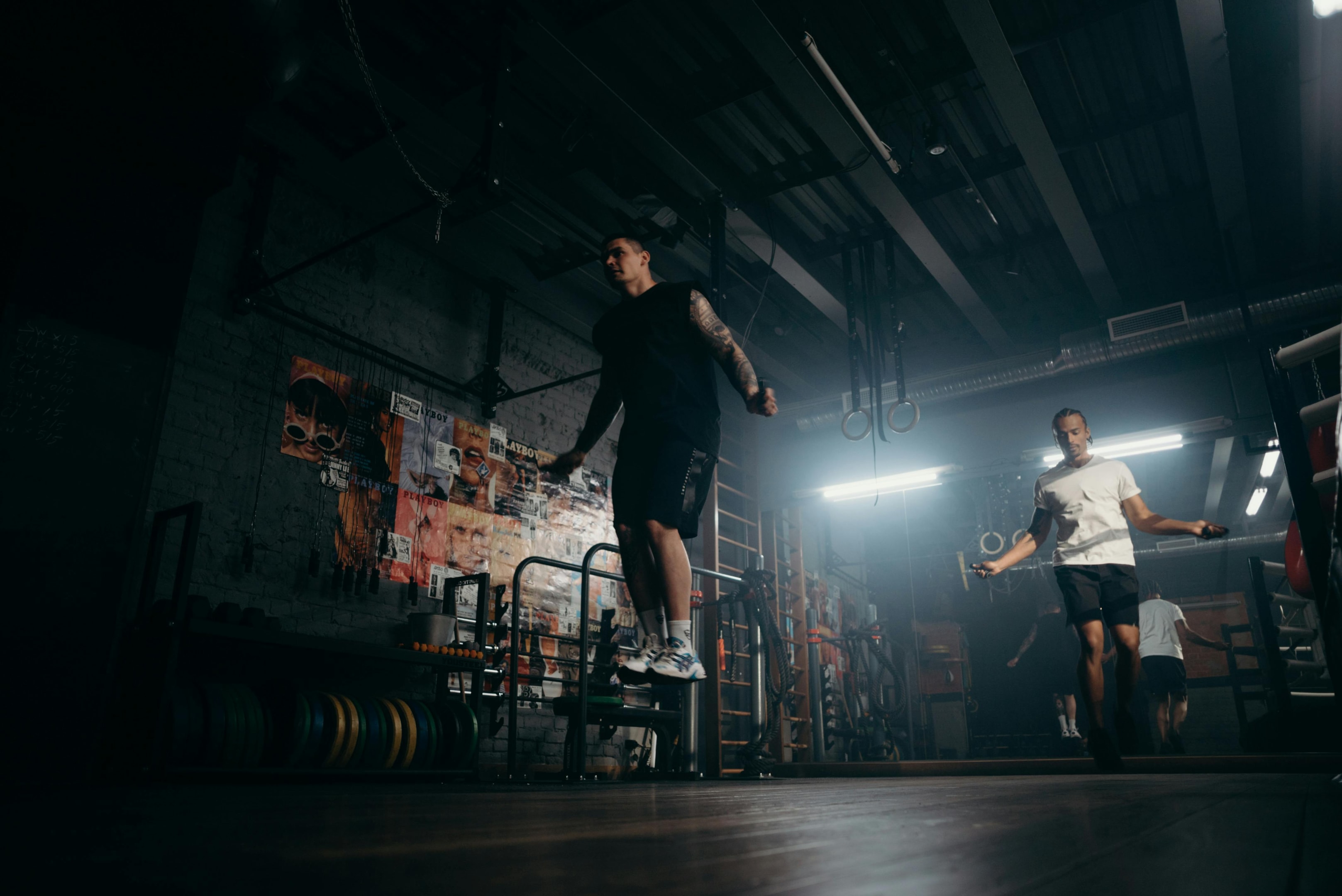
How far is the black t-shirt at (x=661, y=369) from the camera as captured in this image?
96.8 inches

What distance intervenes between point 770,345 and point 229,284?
4.96 m

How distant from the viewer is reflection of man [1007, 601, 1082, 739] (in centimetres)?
1039

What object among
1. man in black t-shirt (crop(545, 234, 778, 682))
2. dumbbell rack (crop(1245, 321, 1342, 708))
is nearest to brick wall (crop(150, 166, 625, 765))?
man in black t-shirt (crop(545, 234, 778, 682))

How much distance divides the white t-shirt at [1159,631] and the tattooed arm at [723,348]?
5062 mm

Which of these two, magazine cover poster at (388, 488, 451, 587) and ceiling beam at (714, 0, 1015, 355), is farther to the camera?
magazine cover poster at (388, 488, 451, 587)

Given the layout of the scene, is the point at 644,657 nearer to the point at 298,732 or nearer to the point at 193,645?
the point at 298,732

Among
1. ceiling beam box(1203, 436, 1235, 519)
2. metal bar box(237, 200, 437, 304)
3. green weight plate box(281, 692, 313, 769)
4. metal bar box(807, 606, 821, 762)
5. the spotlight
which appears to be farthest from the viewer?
metal bar box(807, 606, 821, 762)

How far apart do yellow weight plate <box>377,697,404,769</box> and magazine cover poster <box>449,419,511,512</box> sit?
1.81 m

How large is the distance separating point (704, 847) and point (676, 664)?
1883 mm

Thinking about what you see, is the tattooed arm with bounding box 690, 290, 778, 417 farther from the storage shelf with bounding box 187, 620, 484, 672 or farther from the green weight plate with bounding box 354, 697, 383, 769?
the green weight plate with bounding box 354, 697, 383, 769

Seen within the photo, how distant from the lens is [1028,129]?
200 inches

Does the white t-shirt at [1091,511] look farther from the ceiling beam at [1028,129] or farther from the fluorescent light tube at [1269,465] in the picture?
the fluorescent light tube at [1269,465]

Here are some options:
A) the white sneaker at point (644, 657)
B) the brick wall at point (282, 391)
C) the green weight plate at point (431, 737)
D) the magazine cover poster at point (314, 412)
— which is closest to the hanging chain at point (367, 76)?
the brick wall at point (282, 391)

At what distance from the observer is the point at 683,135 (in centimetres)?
550
